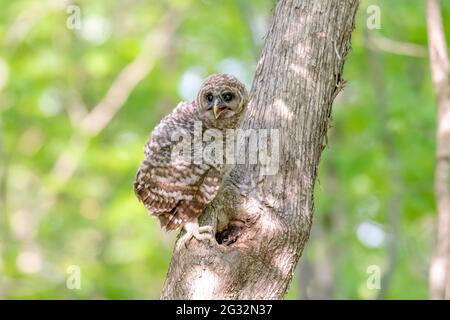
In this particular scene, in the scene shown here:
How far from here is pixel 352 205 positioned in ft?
37.9

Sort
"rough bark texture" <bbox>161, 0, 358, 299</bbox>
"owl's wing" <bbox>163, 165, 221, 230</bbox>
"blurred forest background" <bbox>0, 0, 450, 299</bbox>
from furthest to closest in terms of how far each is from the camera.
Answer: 1. "blurred forest background" <bbox>0, 0, 450, 299</bbox>
2. "owl's wing" <bbox>163, 165, 221, 230</bbox>
3. "rough bark texture" <bbox>161, 0, 358, 299</bbox>

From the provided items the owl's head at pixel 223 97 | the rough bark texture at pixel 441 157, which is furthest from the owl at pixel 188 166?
the rough bark texture at pixel 441 157

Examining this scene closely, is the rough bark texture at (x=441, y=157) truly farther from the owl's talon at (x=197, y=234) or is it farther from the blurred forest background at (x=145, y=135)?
the blurred forest background at (x=145, y=135)

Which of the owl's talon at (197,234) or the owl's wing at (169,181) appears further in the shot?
the owl's wing at (169,181)

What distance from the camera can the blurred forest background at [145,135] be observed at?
10.1 m

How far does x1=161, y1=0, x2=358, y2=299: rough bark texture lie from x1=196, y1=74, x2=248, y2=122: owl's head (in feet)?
0.37

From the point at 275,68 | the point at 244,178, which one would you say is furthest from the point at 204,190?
the point at 275,68

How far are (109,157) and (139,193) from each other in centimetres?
686

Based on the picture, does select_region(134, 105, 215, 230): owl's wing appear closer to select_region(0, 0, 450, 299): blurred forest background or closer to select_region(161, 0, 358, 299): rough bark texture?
select_region(161, 0, 358, 299): rough bark texture

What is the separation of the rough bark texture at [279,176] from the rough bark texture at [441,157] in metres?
1.52

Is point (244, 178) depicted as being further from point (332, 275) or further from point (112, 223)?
point (332, 275)

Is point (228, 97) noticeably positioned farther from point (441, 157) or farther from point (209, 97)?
point (441, 157)

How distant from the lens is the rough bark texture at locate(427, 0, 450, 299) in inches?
230

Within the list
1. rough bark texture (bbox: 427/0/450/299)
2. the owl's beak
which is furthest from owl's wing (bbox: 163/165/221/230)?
rough bark texture (bbox: 427/0/450/299)
